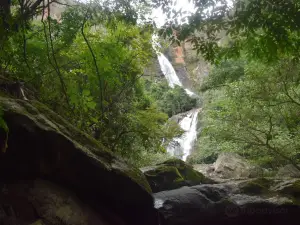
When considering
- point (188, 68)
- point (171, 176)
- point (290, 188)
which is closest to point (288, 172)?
point (290, 188)

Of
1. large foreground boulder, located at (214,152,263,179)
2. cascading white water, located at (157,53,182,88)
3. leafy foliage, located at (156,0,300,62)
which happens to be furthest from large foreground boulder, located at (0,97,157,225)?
cascading white water, located at (157,53,182,88)

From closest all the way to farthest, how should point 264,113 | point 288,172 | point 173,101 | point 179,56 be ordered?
point 264,113 → point 288,172 → point 173,101 → point 179,56

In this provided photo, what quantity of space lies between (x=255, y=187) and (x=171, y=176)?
7.46 ft

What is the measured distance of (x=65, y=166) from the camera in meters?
4.25

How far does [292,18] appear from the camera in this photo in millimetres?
2498

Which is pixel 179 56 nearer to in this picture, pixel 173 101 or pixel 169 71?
pixel 169 71

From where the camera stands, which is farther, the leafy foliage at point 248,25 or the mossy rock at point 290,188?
the mossy rock at point 290,188

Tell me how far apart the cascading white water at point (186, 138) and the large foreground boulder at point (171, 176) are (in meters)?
9.01

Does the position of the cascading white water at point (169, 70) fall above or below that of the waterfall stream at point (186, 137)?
above

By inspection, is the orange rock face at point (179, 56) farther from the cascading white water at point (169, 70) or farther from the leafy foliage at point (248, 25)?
the leafy foliage at point (248, 25)

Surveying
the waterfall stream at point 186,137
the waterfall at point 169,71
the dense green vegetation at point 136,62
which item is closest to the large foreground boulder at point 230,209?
the dense green vegetation at point 136,62

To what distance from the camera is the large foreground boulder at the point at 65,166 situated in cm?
385

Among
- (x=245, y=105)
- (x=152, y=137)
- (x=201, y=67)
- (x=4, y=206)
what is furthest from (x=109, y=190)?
(x=201, y=67)

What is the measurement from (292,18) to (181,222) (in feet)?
14.5
